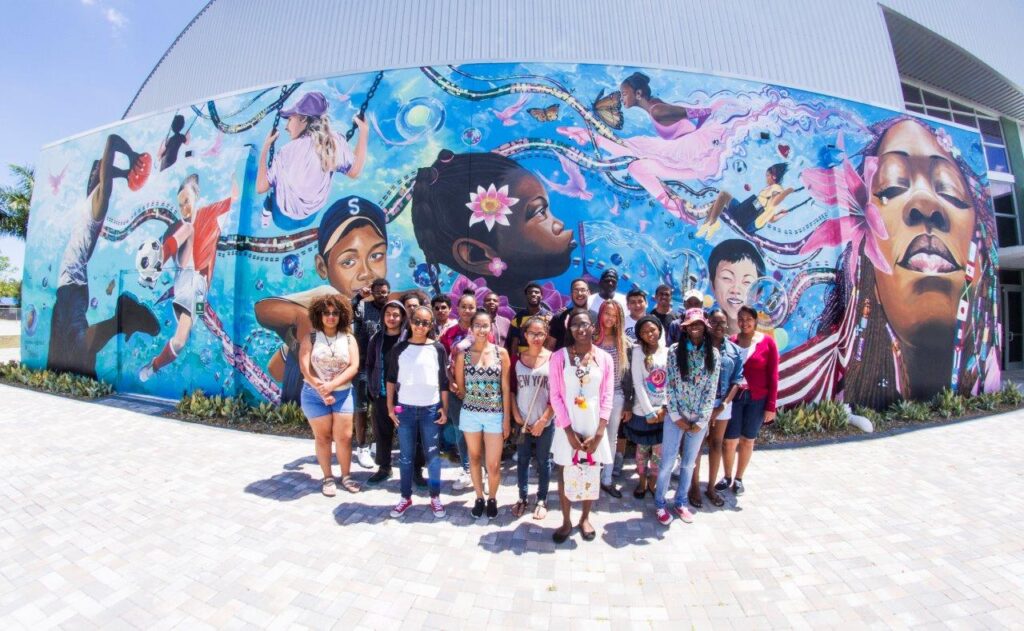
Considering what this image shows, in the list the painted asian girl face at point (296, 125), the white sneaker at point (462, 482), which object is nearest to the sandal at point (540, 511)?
the white sneaker at point (462, 482)

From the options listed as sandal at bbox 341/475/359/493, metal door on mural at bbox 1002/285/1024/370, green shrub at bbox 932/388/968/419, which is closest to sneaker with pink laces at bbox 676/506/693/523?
sandal at bbox 341/475/359/493

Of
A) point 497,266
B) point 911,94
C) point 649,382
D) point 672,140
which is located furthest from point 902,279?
point 911,94

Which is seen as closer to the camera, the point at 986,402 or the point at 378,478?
the point at 378,478

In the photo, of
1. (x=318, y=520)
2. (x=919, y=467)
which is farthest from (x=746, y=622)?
(x=919, y=467)

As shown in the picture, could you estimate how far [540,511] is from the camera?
3.30 metres

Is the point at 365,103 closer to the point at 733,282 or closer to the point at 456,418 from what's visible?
the point at 456,418

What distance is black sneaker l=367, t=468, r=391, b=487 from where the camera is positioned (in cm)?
393

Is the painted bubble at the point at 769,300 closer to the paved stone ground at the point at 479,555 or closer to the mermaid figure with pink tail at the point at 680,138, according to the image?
the mermaid figure with pink tail at the point at 680,138

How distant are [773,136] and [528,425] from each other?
6.46 metres

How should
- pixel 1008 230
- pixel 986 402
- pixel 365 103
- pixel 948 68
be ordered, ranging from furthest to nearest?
pixel 948 68, pixel 1008 230, pixel 986 402, pixel 365 103

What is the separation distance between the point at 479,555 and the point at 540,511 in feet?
2.27

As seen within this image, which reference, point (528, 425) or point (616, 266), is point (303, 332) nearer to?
point (528, 425)

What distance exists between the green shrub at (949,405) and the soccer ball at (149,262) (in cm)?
1407

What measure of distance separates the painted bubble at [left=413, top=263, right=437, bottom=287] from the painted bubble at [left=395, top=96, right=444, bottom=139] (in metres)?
2.10
